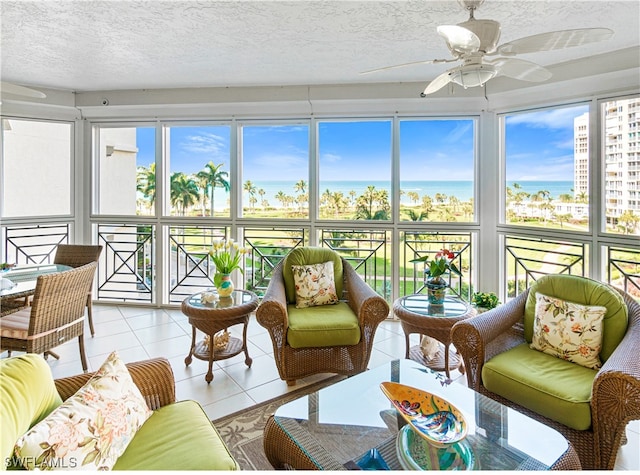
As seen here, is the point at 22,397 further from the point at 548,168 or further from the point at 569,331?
the point at 548,168

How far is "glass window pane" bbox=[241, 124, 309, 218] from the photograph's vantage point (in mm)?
4066

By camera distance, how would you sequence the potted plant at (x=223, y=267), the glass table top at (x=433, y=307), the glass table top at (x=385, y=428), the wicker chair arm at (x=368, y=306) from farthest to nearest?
the potted plant at (x=223, y=267) < the glass table top at (x=433, y=307) < the wicker chair arm at (x=368, y=306) < the glass table top at (x=385, y=428)

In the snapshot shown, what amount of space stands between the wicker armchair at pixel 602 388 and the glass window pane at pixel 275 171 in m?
2.50

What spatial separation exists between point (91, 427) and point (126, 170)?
3.97 meters

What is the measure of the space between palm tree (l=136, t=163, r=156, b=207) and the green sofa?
3.27 metres

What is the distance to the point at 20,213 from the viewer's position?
4.03 m

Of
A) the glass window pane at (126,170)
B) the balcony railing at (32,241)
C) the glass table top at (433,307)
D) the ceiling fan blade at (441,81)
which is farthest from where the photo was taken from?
the glass window pane at (126,170)

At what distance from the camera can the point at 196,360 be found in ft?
9.52

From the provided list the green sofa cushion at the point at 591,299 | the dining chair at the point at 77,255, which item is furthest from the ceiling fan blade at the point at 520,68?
the dining chair at the point at 77,255

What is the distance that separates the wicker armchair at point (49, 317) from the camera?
222 centimetres

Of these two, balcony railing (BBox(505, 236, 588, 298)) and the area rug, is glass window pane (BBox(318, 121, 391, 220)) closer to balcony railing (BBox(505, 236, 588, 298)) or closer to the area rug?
balcony railing (BBox(505, 236, 588, 298))

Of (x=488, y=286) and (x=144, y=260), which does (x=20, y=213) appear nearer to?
(x=144, y=260)

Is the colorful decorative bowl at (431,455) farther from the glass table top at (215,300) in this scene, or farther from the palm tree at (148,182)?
the palm tree at (148,182)

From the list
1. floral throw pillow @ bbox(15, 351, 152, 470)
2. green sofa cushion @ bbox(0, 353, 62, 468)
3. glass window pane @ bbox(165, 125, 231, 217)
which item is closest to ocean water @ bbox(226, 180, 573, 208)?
glass window pane @ bbox(165, 125, 231, 217)
